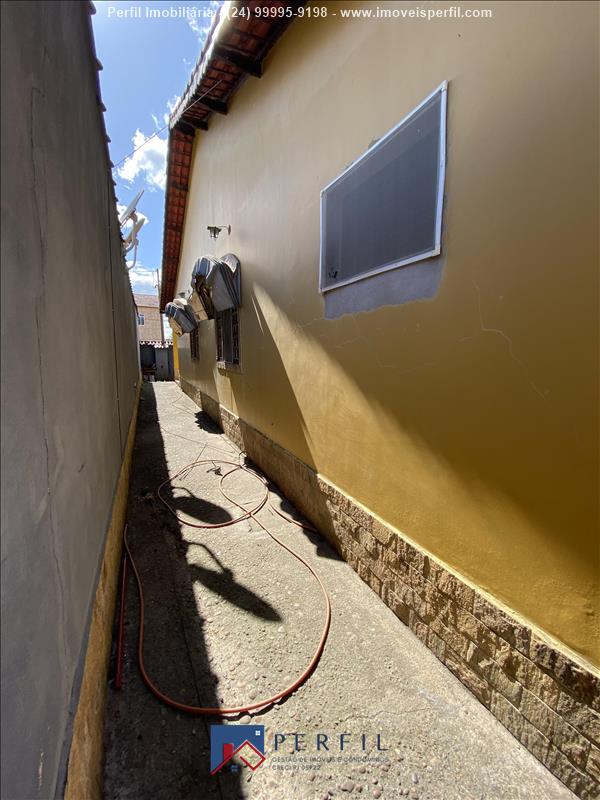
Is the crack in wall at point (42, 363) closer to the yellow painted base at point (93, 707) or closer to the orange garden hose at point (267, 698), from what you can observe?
the yellow painted base at point (93, 707)

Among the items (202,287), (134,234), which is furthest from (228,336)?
(134,234)

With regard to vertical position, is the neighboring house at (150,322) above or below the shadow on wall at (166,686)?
above

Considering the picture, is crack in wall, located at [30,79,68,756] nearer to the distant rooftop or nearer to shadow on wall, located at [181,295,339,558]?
shadow on wall, located at [181,295,339,558]

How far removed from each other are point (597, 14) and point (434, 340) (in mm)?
1503

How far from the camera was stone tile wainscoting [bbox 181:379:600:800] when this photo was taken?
156cm

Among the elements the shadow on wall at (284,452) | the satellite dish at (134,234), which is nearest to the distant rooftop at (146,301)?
the satellite dish at (134,234)

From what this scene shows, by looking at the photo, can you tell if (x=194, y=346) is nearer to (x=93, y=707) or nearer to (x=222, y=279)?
(x=222, y=279)

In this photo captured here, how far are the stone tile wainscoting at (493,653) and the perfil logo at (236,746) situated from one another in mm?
1286

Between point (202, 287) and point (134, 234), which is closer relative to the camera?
point (202, 287)

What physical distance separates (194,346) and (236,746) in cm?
1068

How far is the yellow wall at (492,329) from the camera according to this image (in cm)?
150

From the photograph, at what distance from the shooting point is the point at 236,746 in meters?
1.80

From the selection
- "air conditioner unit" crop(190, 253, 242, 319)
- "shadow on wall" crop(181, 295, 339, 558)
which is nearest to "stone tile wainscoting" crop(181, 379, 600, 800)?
"shadow on wall" crop(181, 295, 339, 558)

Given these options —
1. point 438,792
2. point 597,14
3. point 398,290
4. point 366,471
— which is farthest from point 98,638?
point 597,14
